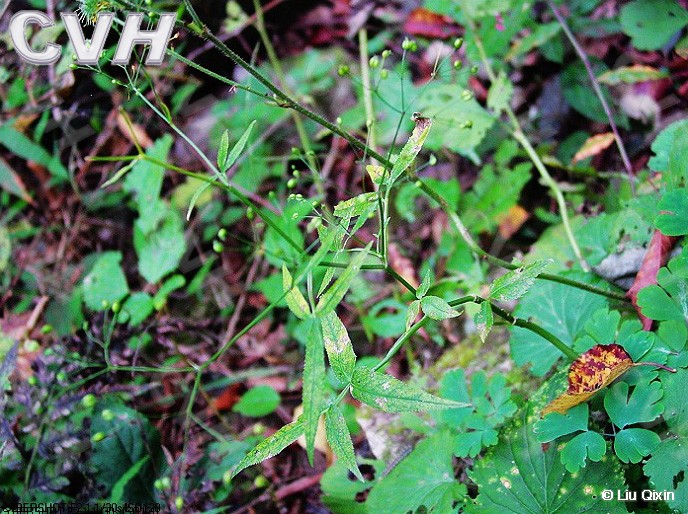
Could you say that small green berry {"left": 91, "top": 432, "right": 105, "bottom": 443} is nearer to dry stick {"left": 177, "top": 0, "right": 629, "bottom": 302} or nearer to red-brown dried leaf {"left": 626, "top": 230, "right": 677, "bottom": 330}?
dry stick {"left": 177, "top": 0, "right": 629, "bottom": 302}

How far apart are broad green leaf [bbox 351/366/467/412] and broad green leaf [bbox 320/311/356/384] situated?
0.03m

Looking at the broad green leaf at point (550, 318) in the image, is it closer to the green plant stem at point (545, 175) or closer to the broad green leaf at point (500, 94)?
the green plant stem at point (545, 175)

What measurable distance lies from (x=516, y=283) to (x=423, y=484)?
581 millimetres

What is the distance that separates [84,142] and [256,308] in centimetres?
125

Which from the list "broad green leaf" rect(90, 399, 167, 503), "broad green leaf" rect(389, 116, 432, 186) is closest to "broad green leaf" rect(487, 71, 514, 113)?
"broad green leaf" rect(389, 116, 432, 186)

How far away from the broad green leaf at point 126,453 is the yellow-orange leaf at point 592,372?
1.21m

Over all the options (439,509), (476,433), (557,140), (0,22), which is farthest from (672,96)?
(0,22)

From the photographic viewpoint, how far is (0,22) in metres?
2.63

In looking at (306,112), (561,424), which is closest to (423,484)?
(561,424)

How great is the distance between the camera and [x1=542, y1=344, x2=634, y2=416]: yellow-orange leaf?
3.69ft

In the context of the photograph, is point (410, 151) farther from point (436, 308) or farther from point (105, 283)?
point (105, 283)

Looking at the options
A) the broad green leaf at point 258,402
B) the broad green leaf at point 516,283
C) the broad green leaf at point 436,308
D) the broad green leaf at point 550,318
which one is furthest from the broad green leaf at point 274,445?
the broad green leaf at point 258,402

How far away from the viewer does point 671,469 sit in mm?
1035

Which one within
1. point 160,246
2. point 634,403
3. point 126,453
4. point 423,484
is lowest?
point 126,453
